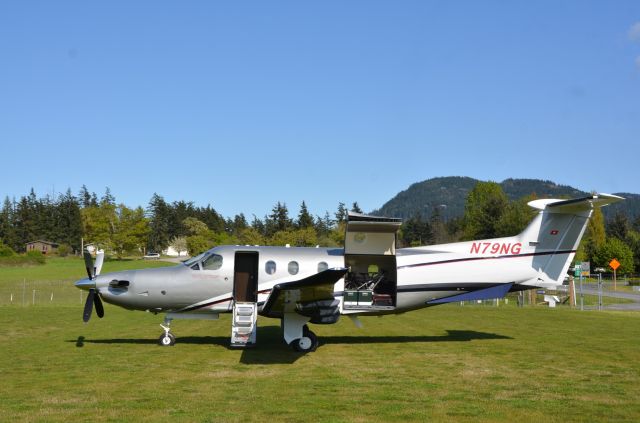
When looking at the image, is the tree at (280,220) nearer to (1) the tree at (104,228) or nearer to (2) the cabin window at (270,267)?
(1) the tree at (104,228)

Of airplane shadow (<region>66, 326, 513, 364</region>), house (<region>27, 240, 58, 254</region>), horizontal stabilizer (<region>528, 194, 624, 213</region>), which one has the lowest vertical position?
airplane shadow (<region>66, 326, 513, 364</region>)

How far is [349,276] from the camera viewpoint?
1742 centimetres

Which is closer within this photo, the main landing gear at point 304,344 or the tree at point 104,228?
the main landing gear at point 304,344

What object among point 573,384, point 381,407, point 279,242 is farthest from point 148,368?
point 279,242

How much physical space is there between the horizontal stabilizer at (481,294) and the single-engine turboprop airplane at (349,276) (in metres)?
0.03

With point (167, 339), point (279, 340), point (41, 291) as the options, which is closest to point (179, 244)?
point (41, 291)

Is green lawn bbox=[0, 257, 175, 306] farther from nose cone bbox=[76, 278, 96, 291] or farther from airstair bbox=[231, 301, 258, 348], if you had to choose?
airstair bbox=[231, 301, 258, 348]

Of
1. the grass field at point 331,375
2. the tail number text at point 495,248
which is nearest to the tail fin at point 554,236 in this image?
the tail number text at point 495,248

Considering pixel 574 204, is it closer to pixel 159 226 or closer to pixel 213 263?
pixel 213 263

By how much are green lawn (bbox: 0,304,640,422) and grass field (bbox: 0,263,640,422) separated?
0.03 metres

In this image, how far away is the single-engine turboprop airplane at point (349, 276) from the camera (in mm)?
15805

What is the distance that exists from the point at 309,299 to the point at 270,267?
1503 mm

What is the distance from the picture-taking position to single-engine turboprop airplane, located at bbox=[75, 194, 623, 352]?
51.9 feet

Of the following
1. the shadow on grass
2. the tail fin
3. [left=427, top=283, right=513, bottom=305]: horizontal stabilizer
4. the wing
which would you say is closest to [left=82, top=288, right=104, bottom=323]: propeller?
the wing
